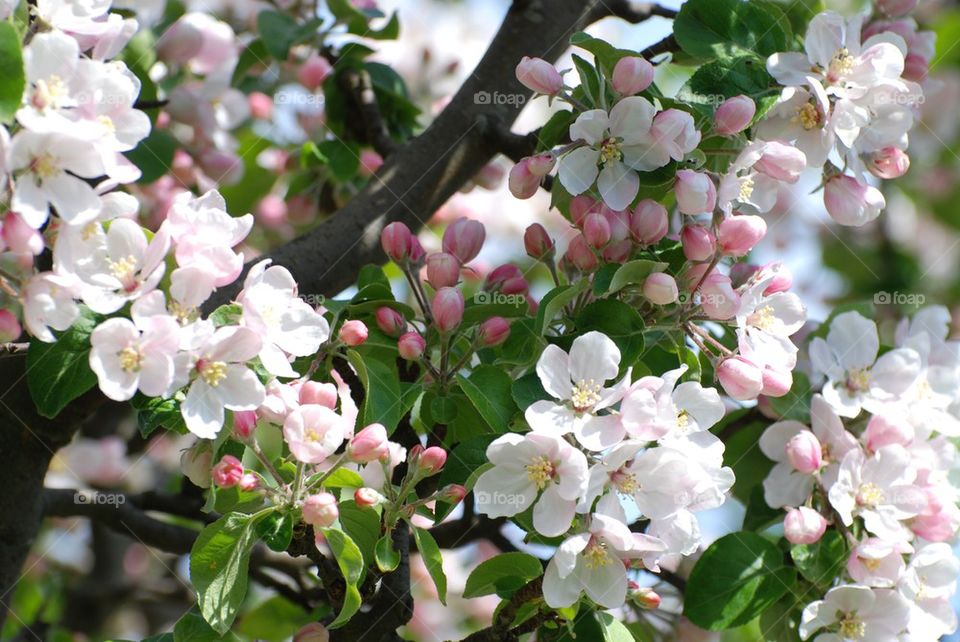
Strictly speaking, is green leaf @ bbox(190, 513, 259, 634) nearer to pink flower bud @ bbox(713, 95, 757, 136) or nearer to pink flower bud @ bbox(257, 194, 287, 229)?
pink flower bud @ bbox(713, 95, 757, 136)

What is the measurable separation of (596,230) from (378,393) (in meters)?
0.32

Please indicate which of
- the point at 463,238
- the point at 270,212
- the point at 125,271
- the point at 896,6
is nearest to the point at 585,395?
the point at 463,238

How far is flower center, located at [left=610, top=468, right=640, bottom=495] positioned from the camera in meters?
1.28

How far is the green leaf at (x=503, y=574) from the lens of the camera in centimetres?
137

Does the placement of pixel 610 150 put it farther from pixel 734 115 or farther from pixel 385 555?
pixel 385 555

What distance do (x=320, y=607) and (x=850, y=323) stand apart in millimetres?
919

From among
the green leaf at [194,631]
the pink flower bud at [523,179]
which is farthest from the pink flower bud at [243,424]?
the pink flower bud at [523,179]

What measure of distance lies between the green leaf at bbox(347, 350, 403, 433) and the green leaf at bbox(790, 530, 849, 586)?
56 cm

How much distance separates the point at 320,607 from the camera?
1.89m

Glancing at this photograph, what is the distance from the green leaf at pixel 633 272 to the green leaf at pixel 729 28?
33 cm

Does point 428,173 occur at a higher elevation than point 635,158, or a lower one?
lower

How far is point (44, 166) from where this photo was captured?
1.15 metres

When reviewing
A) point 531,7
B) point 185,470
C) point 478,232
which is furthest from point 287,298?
point 531,7

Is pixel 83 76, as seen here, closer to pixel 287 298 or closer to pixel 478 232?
pixel 287 298
